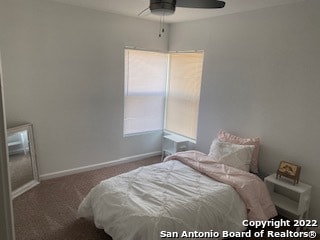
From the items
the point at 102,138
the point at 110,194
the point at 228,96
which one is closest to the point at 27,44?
the point at 102,138

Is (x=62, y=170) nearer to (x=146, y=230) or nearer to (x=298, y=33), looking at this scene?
(x=146, y=230)

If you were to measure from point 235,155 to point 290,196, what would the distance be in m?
0.78

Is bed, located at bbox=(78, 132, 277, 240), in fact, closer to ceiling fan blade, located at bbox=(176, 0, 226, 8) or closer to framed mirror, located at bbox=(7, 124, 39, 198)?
framed mirror, located at bbox=(7, 124, 39, 198)

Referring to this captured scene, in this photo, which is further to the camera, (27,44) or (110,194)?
(27,44)

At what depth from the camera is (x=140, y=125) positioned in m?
4.35

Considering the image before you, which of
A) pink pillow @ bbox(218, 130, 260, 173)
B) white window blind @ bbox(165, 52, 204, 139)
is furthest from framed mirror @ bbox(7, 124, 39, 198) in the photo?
pink pillow @ bbox(218, 130, 260, 173)

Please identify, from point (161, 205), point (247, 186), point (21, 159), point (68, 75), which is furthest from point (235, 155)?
point (21, 159)

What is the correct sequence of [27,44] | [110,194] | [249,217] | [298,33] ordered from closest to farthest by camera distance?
1. [110,194]
2. [249,217]
3. [298,33]
4. [27,44]

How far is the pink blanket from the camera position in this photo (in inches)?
97.5

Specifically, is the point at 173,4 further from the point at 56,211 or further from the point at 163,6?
the point at 56,211

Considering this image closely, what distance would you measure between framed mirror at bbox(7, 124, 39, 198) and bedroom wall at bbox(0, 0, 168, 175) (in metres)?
0.11

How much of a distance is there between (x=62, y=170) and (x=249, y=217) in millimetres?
2579

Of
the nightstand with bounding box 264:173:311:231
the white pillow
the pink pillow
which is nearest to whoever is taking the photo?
the nightstand with bounding box 264:173:311:231

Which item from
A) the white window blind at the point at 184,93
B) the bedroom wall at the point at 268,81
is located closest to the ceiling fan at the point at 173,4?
the bedroom wall at the point at 268,81
